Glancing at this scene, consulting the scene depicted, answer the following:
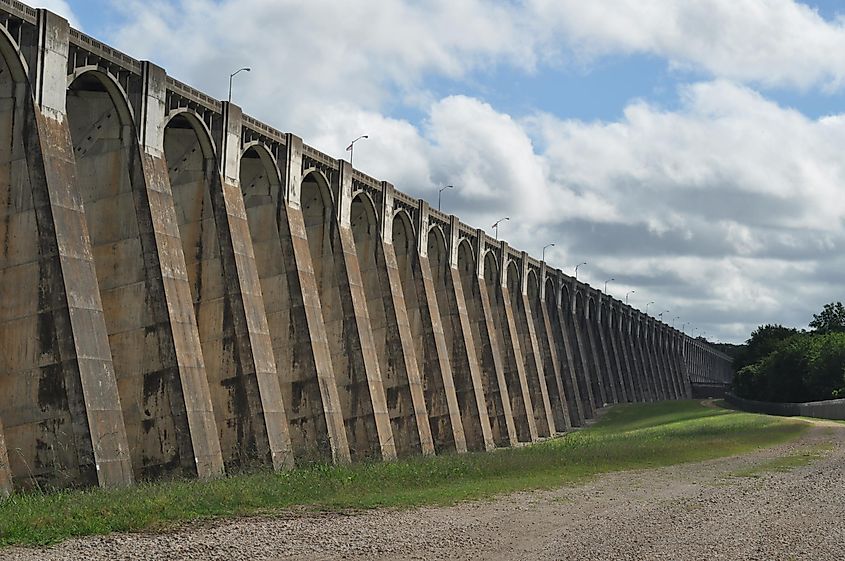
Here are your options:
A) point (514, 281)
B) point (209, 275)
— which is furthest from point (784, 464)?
point (514, 281)

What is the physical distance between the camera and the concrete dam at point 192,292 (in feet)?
89.0

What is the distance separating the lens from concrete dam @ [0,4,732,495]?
2712cm

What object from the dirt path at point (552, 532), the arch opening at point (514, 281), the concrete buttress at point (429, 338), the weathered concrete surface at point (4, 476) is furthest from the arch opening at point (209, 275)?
the arch opening at point (514, 281)

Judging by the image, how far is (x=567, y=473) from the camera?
30750 millimetres

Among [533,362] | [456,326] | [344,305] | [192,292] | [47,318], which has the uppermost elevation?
[192,292]

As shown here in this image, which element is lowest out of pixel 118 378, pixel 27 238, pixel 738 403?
pixel 738 403

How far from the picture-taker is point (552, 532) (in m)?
18.7

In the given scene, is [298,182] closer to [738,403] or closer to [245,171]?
[245,171]

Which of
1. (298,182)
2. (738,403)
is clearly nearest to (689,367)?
(738,403)

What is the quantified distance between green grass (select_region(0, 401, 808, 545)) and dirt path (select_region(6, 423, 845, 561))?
1.03 m

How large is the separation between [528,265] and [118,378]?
2273 inches

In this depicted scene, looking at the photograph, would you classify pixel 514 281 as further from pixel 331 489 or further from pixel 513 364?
pixel 331 489

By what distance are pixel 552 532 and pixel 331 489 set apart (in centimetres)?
746

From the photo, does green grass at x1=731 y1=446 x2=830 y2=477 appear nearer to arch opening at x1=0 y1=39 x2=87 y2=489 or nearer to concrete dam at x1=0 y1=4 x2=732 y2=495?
concrete dam at x1=0 y1=4 x2=732 y2=495
